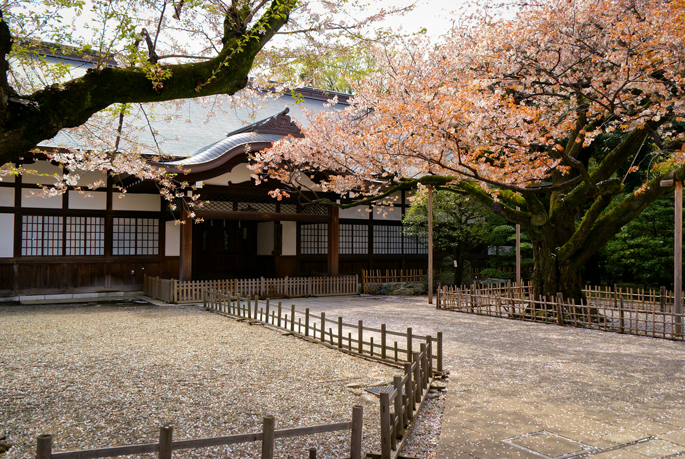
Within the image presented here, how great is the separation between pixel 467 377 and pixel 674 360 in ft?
11.8

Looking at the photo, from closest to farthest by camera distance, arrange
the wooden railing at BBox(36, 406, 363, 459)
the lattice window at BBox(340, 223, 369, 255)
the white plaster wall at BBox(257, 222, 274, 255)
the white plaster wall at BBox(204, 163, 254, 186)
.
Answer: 1. the wooden railing at BBox(36, 406, 363, 459)
2. the white plaster wall at BBox(204, 163, 254, 186)
3. the white plaster wall at BBox(257, 222, 274, 255)
4. the lattice window at BBox(340, 223, 369, 255)

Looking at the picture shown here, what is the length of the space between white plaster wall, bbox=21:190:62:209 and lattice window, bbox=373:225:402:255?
11060 millimetres

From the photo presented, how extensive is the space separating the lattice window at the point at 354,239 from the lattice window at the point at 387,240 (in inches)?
16.3

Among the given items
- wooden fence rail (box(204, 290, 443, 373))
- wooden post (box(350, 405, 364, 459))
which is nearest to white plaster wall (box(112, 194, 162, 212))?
wooden fence rail (box(204, 290, 443, 373))

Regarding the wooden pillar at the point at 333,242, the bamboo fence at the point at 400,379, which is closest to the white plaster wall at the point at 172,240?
the wooden pillar at the point at 333,242

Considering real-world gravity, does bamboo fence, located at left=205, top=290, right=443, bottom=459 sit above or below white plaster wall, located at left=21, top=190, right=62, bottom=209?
below

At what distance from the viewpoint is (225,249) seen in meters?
20.2

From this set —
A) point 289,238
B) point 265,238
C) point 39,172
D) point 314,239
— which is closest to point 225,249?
point 265,238

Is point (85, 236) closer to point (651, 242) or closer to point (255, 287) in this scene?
point (255, 287)

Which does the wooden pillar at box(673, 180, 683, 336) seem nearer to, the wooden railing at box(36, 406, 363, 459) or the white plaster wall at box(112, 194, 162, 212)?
the wooden railing at box(36, 406, 363, 459)

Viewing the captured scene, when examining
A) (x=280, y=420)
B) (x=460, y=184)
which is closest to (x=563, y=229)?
(x=460, y=184)

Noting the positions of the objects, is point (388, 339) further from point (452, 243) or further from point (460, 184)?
point (452, 243)

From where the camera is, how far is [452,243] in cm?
1823

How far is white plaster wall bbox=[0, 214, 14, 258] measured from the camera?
13.9 metres
